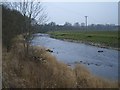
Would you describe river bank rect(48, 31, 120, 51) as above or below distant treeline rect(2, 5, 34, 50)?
below

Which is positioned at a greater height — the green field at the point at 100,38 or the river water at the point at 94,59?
the green field at the point at 100,38

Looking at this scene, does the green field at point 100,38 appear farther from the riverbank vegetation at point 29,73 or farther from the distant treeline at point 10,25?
the riverbank vegetation at point 29,73

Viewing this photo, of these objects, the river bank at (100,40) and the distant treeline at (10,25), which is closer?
the distant treeline at (10,25)

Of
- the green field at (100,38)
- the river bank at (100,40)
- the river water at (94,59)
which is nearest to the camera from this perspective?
the river water at (94,59)

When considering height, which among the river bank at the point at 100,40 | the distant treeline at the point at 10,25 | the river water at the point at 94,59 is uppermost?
the distant treeline at the point at 10,25

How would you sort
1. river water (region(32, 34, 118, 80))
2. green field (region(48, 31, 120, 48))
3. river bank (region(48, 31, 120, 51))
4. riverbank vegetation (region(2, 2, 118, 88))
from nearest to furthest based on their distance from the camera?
riverbank vegetation (region(2, 2, 118, 88)), river water (region(32, 34, 118, 80)), river bank (region(48, 31, 120, 51)), green field (region(48, 31, 120, 48))

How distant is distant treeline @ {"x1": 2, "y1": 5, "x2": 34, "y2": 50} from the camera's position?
78.7 feet

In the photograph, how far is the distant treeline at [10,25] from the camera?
78.7 feet

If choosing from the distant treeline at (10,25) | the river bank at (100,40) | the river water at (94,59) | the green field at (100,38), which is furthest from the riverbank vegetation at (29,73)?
the green field at (100,38)

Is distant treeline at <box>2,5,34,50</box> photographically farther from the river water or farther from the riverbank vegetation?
the river water

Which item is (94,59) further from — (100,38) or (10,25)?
(100,38)

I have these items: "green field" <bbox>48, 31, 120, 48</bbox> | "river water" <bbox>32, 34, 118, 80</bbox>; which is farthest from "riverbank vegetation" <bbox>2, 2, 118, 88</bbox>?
"green field" <bbox>48, 31, 120, 48</bbox>

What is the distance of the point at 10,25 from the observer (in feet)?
79.9

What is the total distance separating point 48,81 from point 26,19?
10289mm
